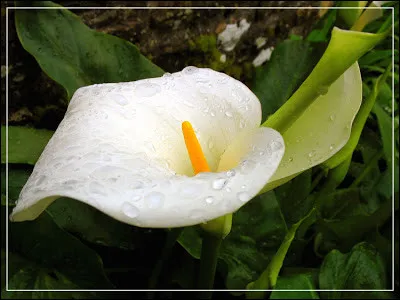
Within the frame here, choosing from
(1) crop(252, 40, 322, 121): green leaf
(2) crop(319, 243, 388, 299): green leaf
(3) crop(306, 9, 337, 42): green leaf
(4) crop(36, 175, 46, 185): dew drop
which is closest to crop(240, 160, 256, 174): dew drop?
(4) crop(36, 175, 46, 185): dew drop

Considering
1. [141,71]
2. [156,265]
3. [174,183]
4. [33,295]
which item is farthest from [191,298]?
[174,183]

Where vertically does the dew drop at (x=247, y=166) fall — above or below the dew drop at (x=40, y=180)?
above

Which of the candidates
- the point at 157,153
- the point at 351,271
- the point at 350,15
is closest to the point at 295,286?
the point at 351,271

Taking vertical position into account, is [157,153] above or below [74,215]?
above

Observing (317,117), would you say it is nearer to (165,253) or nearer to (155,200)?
(155,200)

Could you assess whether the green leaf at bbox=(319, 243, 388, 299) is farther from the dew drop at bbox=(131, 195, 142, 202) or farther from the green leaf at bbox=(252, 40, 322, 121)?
the dew drop at bbox=(131, 195, 142, 202)

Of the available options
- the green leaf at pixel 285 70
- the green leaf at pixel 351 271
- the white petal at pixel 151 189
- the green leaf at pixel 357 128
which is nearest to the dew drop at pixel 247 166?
the white petal at pixel 151 189

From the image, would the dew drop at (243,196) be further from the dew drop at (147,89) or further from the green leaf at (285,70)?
the green leaf at (285,70)
